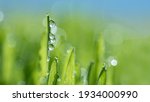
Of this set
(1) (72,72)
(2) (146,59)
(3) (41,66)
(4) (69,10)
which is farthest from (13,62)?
(2) (146,59)

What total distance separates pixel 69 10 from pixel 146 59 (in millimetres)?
358

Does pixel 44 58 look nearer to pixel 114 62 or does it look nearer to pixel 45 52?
pixel 45 52

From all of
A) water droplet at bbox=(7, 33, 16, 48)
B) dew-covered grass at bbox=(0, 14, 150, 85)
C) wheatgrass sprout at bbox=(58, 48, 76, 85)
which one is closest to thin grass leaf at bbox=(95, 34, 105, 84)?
dew-covered grass at bbox=(0, 14, 150, 85)

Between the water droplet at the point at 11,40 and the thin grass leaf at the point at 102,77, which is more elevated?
the water droplet at the point at 11,40

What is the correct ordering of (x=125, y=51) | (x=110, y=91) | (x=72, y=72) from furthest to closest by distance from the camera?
1. (x=125, y=51)
2. (x=110, y=91)
3. (x=72, y=72)

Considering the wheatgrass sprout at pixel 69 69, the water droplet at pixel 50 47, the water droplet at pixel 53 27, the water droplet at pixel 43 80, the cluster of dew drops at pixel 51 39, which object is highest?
the water droplet at pixel 53 27

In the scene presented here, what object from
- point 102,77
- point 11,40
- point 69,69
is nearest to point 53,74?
point 69,69

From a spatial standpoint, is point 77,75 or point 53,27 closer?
point 77,75

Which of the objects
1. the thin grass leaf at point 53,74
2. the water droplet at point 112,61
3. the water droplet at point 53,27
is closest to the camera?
the thin grass leaf at point 53,74

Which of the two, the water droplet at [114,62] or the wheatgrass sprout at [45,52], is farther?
the water droplet at [114,62]

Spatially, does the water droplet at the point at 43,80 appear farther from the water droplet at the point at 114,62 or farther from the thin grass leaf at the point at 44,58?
the water droplet at the point at 114,62

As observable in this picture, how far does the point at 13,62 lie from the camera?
5.71ft

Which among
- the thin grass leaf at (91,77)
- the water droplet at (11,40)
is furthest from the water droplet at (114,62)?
the water droplet at (11,40)

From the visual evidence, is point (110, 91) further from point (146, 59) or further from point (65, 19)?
point (65, 19)
